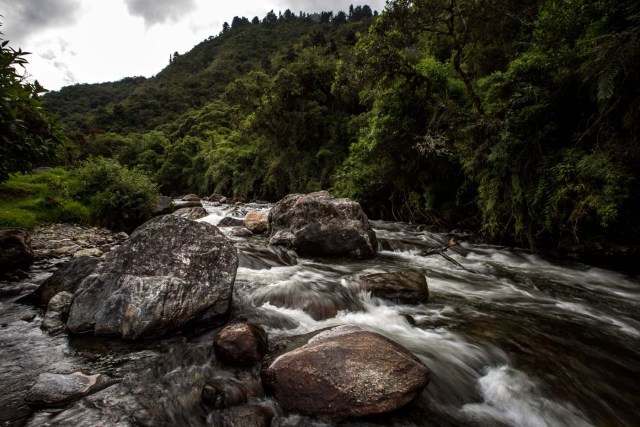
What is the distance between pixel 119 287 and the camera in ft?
12.6

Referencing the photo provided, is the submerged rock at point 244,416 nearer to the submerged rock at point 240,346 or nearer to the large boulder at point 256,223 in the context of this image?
the submerged rock at point 240,346

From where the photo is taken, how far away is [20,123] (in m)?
4.31

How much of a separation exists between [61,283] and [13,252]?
2.15 metres

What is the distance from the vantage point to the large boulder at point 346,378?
2.62 m

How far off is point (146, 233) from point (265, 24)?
5387 inches

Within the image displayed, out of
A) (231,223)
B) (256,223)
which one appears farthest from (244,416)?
(231,223)

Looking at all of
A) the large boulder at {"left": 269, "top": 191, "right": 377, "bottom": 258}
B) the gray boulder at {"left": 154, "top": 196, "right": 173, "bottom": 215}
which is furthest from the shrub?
the large boulder at {"left": 269, "top": 191, "right": 377, "bottom": 258}

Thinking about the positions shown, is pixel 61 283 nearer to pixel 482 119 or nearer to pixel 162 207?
pixel 162 207

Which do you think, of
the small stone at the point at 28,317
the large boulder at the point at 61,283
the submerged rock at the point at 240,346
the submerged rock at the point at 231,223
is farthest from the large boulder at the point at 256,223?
the submerged rock at the point at 240,346

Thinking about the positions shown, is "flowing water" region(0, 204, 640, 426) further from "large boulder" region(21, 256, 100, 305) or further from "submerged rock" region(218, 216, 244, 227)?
"submerged rock" region(218, 216, 244, 227)

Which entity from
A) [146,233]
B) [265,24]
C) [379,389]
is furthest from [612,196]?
[265,24]

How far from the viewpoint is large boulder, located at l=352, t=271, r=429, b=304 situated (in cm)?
510

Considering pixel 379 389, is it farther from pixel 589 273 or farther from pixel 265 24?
pixel 265 24

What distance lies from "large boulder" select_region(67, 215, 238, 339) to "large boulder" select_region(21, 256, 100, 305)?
2.87 ft
